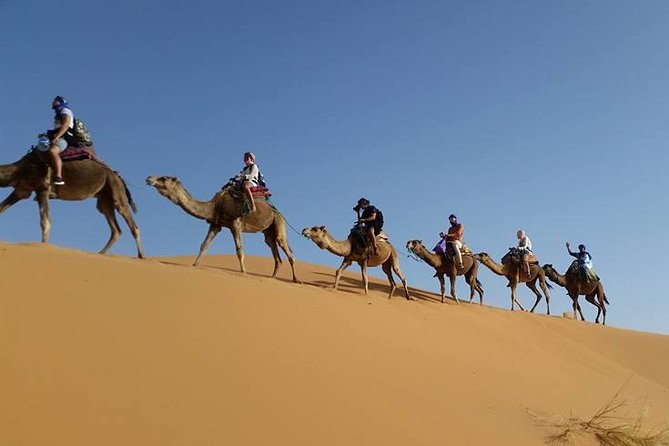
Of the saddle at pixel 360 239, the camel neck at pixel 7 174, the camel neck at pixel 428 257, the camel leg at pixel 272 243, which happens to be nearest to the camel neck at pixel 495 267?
the camel neck at pixel 428 257

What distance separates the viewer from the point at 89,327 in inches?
204

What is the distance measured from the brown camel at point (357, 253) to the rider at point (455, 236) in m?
2.94

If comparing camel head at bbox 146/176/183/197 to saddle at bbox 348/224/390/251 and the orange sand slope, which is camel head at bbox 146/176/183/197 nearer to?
the orange sand slope

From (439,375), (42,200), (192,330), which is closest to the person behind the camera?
(192,330)

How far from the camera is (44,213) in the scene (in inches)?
381

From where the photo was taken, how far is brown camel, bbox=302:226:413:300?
14.0 m

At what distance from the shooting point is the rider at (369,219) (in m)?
14.6

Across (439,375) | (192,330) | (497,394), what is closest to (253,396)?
(192,330)

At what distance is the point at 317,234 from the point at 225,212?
2.44 metres

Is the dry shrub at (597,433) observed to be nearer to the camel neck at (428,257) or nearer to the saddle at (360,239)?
the saddle at (360,239)

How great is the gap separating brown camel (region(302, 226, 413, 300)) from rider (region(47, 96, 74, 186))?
18.6 feet

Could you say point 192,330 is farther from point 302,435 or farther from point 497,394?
point 497,394

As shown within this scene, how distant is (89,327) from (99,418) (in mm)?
1437

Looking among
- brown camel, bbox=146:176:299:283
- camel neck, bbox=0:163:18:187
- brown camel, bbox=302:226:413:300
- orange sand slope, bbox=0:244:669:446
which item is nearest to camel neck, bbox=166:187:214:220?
brown camel, bbox=146:176:299:283
